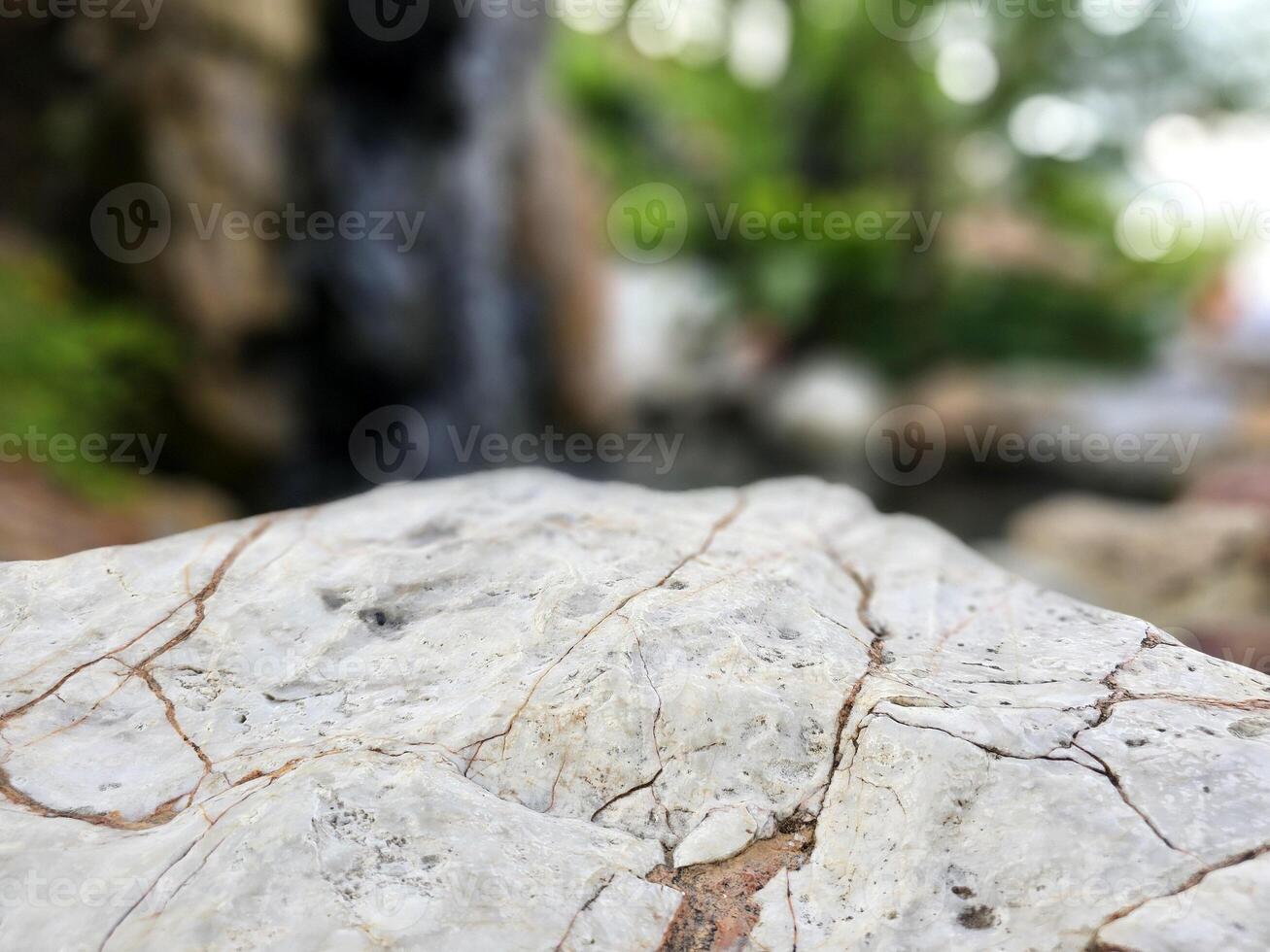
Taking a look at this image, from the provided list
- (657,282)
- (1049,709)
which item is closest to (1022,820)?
(1049,709)

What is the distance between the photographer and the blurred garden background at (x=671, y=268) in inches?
203

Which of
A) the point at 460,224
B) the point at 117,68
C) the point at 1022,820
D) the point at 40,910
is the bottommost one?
the point at 40,910

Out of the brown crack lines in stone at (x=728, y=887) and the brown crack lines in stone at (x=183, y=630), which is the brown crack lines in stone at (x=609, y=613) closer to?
the brown crack lines in stone at (x=728, y=887)

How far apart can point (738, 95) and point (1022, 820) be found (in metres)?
12.5

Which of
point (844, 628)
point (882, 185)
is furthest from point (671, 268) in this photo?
point (844, 628)

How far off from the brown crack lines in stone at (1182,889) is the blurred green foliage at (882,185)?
9289 millimetres

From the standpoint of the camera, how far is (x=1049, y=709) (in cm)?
144

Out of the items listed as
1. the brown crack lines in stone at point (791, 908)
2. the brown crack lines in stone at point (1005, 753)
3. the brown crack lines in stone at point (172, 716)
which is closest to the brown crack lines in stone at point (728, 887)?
the brown crack lines in stone at point (791, 908)

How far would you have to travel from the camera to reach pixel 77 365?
4809 millimetres

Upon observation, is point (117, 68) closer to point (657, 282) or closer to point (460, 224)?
point (460, 224)

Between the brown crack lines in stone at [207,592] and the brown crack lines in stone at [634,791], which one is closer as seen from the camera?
the brown crack lines in stone at [634,791]

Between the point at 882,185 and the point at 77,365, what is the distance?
9355 mm

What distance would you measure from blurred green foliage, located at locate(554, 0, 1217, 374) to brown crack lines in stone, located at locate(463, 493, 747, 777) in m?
8.38

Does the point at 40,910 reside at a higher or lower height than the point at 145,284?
lower
